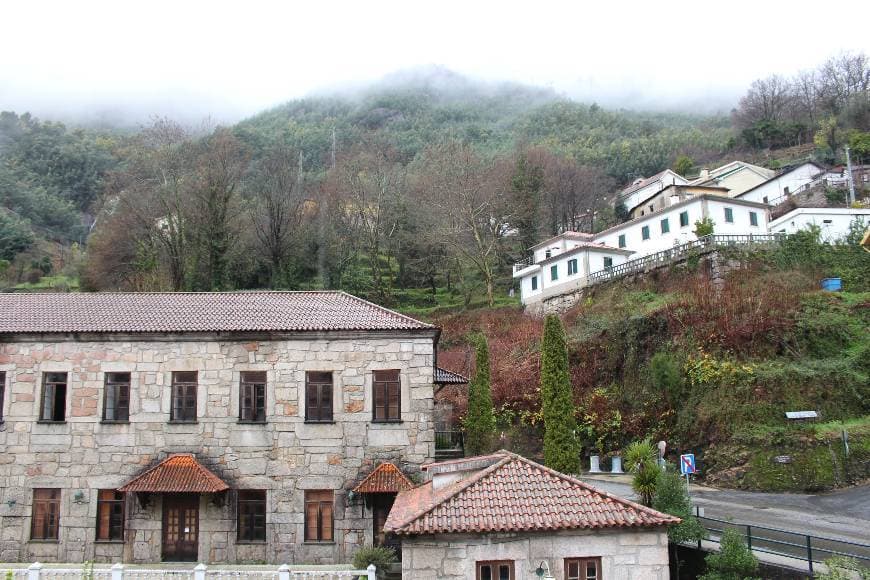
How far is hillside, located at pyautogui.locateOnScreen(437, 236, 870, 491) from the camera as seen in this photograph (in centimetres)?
2534

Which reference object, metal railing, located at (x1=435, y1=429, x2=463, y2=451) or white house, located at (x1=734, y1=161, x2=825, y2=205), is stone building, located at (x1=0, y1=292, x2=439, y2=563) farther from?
white house, located at (x1=734, y1=161, x2=825, y2=205)

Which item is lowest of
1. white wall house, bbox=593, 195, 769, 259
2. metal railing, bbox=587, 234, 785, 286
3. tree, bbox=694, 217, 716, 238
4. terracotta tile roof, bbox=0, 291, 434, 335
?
terracotta tile roof, bbox=0, 291, 434, 335

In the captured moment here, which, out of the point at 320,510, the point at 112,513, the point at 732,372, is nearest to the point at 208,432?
the point at 112,513

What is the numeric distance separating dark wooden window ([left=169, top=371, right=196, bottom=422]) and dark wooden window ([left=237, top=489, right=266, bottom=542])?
2813 mm

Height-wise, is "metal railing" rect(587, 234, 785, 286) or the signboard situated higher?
"metal railing" rect(587, 234, 785, 286)

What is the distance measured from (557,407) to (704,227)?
77.0ft

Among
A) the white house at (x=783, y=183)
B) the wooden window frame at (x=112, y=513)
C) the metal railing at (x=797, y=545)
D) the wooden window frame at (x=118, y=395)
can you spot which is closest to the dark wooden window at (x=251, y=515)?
the wooden window frame at (x=112, y=513)

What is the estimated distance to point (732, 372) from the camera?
2809 centimetres

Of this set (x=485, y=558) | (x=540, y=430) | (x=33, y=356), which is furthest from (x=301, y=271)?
(x=485, y=558)

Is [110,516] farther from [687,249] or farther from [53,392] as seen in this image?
[687,249]

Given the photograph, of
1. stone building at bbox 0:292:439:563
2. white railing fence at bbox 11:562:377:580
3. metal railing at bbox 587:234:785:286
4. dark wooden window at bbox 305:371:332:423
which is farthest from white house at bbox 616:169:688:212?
white railing fence at bbox 11:562:377:580

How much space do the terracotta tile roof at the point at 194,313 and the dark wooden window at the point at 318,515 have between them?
4775mm

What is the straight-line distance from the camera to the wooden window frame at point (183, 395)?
20906 millimetres

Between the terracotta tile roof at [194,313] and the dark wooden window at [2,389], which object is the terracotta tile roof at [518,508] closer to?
the terracotta tile roof at [194,313]
